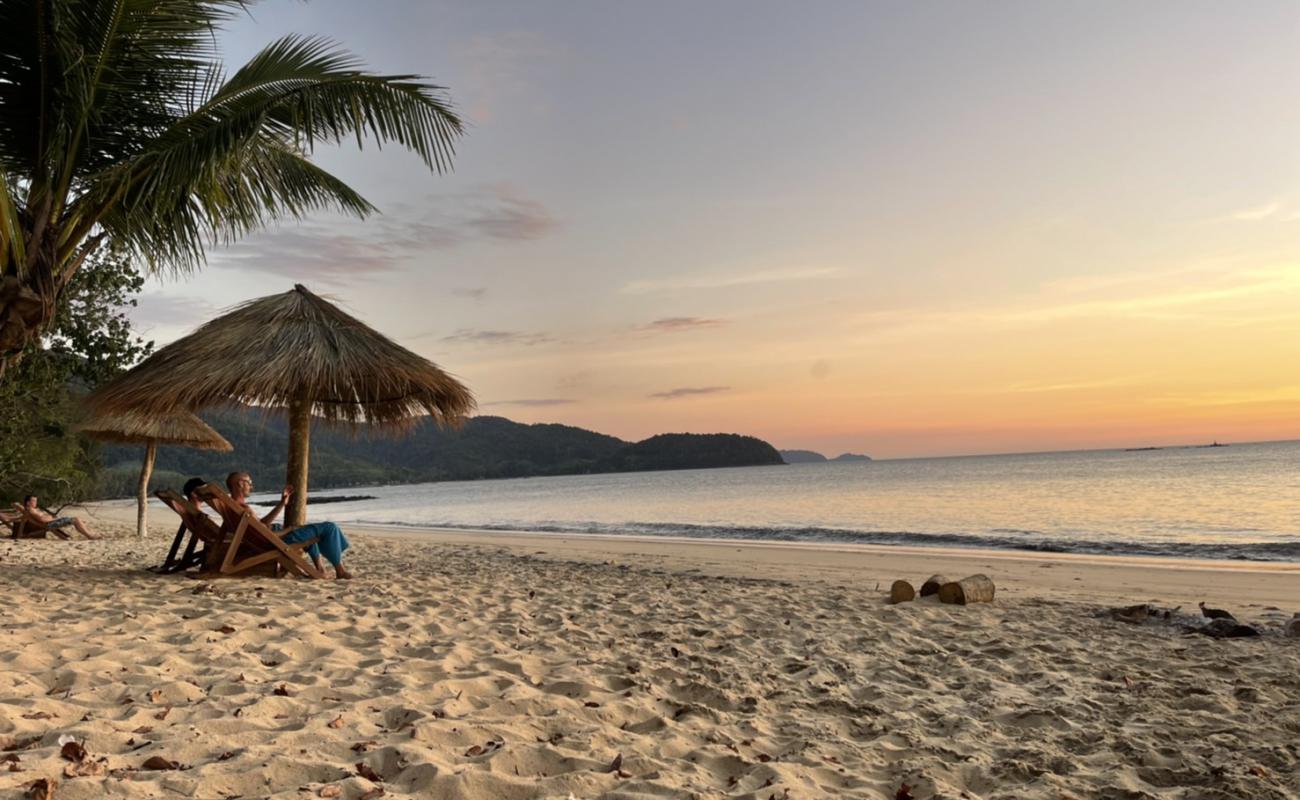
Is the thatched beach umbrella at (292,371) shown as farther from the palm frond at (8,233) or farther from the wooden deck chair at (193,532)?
the palm frond at (8,233)

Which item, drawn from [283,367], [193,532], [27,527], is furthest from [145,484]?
[193,532]

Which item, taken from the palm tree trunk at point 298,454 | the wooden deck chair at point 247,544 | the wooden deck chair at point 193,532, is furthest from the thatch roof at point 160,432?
the wooden deck chair at point 247,544

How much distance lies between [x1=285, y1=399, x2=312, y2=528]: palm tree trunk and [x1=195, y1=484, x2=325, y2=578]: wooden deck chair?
1.52 metres

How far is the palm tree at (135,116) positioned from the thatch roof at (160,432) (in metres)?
7.20

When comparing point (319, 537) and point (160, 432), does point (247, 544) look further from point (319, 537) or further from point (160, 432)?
point (160, 432)

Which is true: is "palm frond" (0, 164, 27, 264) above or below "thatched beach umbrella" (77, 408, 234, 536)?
above

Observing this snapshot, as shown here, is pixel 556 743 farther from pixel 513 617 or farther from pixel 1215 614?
pixel 1215 614

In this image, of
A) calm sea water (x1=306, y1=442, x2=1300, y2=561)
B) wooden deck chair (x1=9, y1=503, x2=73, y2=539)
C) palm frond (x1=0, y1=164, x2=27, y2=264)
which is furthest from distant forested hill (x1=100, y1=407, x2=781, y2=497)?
palm frond (x1=0, y1=164, x2=27, y2=264)

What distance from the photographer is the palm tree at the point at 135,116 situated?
5484 mm

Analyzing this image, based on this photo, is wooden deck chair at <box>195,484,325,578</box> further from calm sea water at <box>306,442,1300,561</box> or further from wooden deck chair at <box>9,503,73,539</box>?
calm sea water at <box>306,442,1300,561</box>

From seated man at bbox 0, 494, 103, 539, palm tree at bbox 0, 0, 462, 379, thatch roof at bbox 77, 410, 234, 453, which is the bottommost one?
seated man at bbox 0, 494, 103, 539

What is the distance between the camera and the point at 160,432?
13.6 meters

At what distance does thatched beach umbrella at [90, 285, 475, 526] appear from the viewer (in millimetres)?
7422

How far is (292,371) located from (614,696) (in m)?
5.53
